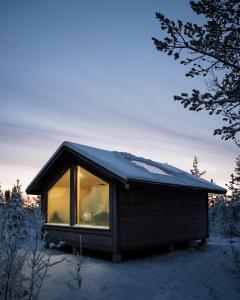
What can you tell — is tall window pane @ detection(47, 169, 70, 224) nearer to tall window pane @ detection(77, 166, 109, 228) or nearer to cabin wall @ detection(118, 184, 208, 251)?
tall window pane @ detection(77, 166, 109, 228)

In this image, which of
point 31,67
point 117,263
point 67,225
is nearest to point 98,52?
point 31,67

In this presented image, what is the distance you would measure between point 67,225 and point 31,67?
6.64 meters

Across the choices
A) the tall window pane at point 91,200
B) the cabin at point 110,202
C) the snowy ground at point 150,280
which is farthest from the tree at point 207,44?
the tall window pane at point 91,200

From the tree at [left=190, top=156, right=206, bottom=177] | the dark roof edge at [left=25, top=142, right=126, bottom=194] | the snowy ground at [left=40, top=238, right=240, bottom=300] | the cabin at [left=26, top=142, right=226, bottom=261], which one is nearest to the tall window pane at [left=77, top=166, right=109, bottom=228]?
the cabin at [left=26, top=142, right=226, bottom=261]

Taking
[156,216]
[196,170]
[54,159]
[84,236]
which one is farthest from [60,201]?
[196,170]

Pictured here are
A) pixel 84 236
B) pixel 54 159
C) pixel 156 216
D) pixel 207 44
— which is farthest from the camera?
pixel 54 159

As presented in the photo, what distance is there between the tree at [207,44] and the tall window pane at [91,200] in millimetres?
5471

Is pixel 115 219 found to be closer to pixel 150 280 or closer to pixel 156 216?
pixel 156 216

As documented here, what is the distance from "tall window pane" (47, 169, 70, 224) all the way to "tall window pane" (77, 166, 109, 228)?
29.5 inches

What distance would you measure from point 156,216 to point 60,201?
13.4ft

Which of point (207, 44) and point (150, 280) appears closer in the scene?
point (207, 44)

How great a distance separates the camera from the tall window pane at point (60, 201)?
1301 cm

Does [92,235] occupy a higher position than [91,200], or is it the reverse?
[91,200]

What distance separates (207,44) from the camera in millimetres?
7012
